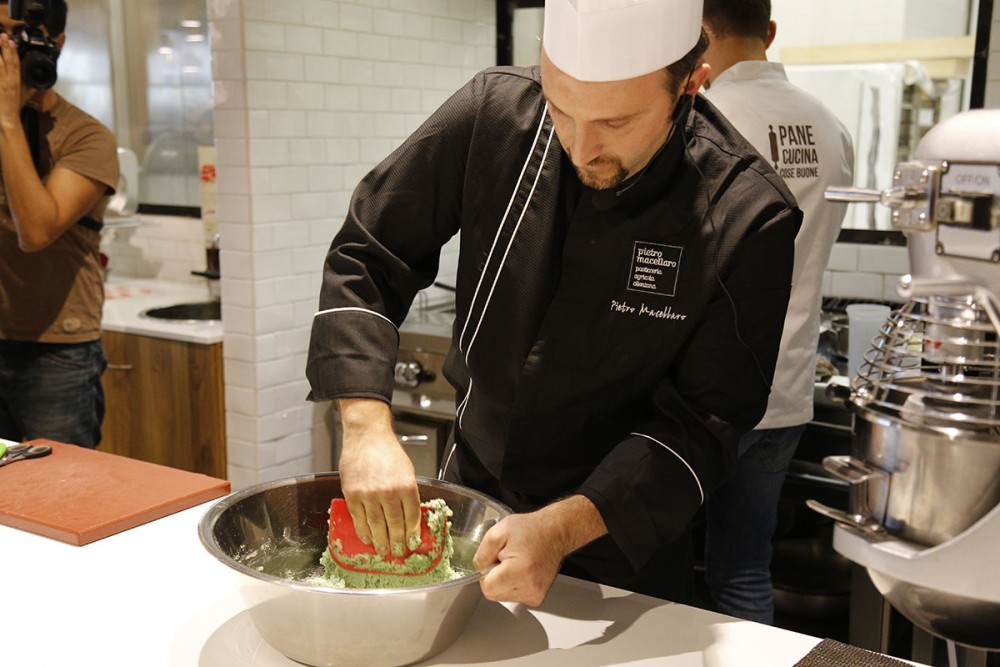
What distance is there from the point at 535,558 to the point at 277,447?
2.25 meters

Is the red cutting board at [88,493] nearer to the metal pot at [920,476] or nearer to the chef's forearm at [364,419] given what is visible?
the chef's forearm at [364,419]

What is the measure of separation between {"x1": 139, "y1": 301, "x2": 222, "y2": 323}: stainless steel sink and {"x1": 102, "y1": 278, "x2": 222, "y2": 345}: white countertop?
56 millimetres

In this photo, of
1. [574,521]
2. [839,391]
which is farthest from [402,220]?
[839,391]

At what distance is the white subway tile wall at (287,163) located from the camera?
3.09 metres

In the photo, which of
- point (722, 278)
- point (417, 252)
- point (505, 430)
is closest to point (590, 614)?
point (505, 430)

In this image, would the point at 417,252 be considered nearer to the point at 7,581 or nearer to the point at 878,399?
the point at 7,581

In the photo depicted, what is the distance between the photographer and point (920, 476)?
91 centimetres

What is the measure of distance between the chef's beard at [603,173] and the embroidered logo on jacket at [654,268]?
110 millimetres

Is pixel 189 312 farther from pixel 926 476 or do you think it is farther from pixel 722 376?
pixel 926 476

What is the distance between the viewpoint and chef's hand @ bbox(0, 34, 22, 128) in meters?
2.59

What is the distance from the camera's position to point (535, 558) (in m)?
1.23
